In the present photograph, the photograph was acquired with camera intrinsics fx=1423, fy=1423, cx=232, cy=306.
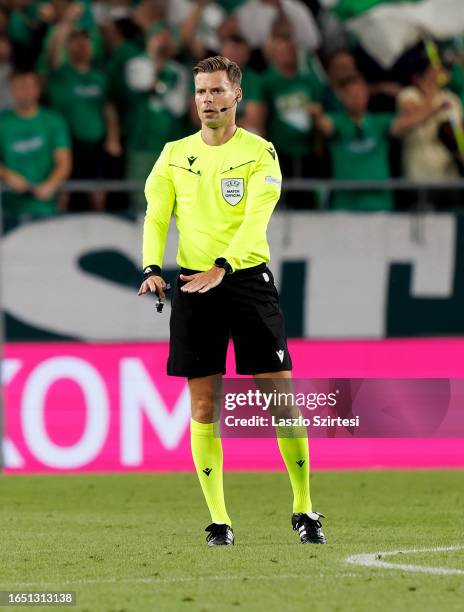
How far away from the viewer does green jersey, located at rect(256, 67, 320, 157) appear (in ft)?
41.3

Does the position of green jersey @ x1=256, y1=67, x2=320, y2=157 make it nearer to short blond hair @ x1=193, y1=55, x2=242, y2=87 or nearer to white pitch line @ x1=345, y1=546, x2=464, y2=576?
short blond hair @ x1=193, y1=55, x2=242, y2=87

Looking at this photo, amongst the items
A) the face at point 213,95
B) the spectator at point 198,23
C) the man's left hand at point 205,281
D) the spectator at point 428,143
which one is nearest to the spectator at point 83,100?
the spectator at point 198,23

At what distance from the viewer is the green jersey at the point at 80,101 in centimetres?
1253

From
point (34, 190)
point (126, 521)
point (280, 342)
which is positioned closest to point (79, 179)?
point (34, 190)

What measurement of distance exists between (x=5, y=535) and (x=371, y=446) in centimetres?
457

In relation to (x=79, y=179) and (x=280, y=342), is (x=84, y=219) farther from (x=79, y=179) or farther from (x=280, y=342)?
(x=280, y=342)

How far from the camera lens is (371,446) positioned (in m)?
11.6

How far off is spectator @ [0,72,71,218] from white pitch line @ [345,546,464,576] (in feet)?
19.9

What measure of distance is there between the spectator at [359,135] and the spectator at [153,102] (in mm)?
1236

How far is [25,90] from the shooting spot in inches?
476

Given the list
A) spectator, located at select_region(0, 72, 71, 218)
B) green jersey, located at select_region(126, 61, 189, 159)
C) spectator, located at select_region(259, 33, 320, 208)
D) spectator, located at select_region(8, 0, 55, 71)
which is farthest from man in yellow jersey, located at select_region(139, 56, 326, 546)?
spectator, located at select_region(8, 0, 55, 71)

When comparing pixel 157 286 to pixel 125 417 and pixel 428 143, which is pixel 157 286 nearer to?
pixel 125 417

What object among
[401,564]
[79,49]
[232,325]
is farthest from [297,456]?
[79,49]

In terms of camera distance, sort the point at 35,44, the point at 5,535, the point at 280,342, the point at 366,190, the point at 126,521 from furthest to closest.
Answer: the point at 35,44 < the point at 366,190 < the point at 126,521 < the point at 5,535 < the point at 280,342
